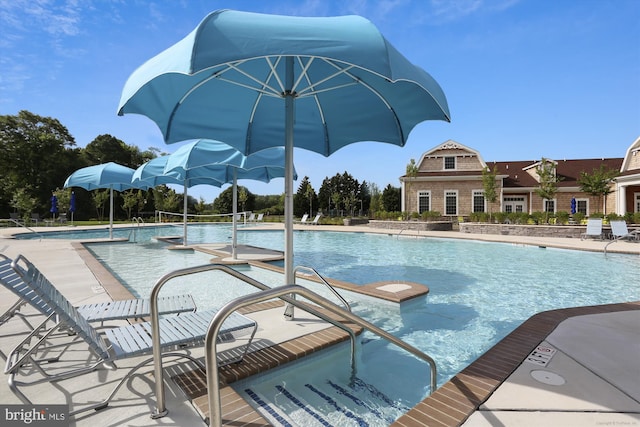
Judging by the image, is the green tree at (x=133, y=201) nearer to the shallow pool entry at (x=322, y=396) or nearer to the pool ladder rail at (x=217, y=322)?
the shallow pool entry at (x=322, y=396)

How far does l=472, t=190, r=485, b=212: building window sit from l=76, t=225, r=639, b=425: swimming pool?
49.0 ft

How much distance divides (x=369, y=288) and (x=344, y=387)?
3.19m

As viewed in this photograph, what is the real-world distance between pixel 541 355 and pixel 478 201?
89.6 feet

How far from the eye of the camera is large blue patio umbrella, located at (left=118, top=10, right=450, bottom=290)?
249 cm

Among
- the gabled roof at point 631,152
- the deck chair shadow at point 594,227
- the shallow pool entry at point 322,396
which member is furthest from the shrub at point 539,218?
the shallow pool entry at point 322,396

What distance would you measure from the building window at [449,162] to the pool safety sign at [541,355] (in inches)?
1111

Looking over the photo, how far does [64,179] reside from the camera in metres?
37.0

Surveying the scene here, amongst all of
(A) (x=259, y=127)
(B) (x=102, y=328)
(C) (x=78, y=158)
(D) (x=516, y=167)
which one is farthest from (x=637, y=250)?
(C) (x=78, y=158)

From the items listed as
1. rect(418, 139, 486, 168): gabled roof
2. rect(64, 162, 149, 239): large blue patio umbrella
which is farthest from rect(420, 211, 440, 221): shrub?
rect(64, 162, 149, 239): large blue patio umbrella

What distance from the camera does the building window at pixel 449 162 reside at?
29.2 meters

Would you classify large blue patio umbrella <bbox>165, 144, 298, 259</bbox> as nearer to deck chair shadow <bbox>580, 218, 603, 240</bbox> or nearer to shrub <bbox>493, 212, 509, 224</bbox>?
deck chair shadow <bbox>580, 218, 603, 240</bbox>

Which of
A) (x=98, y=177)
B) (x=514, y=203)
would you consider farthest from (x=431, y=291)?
(x=514, y=203)

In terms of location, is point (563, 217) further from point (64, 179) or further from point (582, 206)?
point (64, 179)

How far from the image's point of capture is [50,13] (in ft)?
28.4
